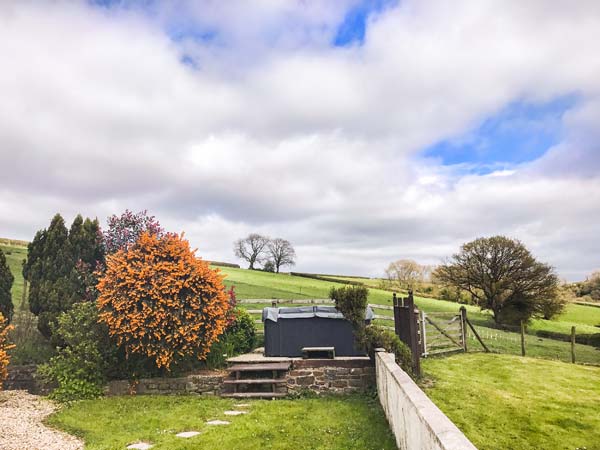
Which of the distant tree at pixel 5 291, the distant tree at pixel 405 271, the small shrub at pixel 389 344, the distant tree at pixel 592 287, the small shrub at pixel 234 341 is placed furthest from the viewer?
the distant tree at pixel 405 271

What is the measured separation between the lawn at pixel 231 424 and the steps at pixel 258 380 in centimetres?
46

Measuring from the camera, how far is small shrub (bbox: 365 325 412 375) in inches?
368

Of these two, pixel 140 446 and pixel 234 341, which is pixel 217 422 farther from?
pixel 234 341

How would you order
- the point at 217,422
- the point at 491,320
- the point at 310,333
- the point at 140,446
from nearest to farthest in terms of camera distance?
the point at 140,446 → the point at 217,422 → the point at 310,333 → the point at 491,320

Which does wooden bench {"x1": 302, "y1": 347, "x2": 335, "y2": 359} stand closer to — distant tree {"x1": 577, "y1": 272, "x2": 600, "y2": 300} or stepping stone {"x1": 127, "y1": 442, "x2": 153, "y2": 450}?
stepping stone {"x1": 127, "y1": 442, "x2": 153, "y2": 450}

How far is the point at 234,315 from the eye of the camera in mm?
11891

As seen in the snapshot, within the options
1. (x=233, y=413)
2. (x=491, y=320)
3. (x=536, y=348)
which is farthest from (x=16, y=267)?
(x=491, y=320)

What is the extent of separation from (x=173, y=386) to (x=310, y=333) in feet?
12.4

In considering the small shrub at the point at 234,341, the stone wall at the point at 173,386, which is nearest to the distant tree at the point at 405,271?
the small shrub at the point at 234,341

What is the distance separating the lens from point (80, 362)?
10242 millimetres

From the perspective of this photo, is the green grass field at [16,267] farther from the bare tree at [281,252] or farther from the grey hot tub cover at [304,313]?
the bare tree at [281,252]

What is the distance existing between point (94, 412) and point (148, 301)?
2.60 m

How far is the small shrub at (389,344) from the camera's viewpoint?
9.34 m

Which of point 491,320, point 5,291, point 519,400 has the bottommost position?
point 519,400
